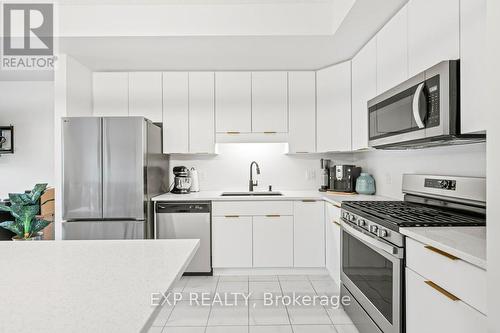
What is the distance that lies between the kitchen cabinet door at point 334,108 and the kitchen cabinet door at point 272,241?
976mm

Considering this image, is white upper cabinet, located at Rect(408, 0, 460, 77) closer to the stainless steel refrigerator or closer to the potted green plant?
the stainless steel refrigerator

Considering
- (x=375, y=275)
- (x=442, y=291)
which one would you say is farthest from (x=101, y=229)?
(x=442, y=291)

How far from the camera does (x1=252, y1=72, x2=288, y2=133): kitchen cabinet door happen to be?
3596 mm

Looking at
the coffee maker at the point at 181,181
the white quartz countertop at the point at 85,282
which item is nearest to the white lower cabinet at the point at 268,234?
the coffee maker at the point at 181,181

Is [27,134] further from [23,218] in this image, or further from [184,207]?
[184,207]

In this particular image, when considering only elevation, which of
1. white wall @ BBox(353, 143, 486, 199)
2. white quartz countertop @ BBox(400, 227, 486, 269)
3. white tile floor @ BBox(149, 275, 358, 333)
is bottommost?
white tile floor @ BBox(149, 275, 358, 333)

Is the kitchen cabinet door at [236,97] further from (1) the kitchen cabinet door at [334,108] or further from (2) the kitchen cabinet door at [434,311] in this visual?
(2) the kitchen cabinet door at [434,311]

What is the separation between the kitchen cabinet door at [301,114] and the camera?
3.60 meters

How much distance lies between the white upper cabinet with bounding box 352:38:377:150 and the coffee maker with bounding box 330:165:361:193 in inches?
11.1

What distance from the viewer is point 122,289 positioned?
84 cm

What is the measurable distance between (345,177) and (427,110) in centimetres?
172

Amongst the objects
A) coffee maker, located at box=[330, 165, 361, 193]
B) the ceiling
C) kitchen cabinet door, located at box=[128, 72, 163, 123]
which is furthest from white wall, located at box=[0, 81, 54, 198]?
coffee maker, located at box=[330, 165, 361, 193]

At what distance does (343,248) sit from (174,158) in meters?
2.33

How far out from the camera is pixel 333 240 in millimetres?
3004
